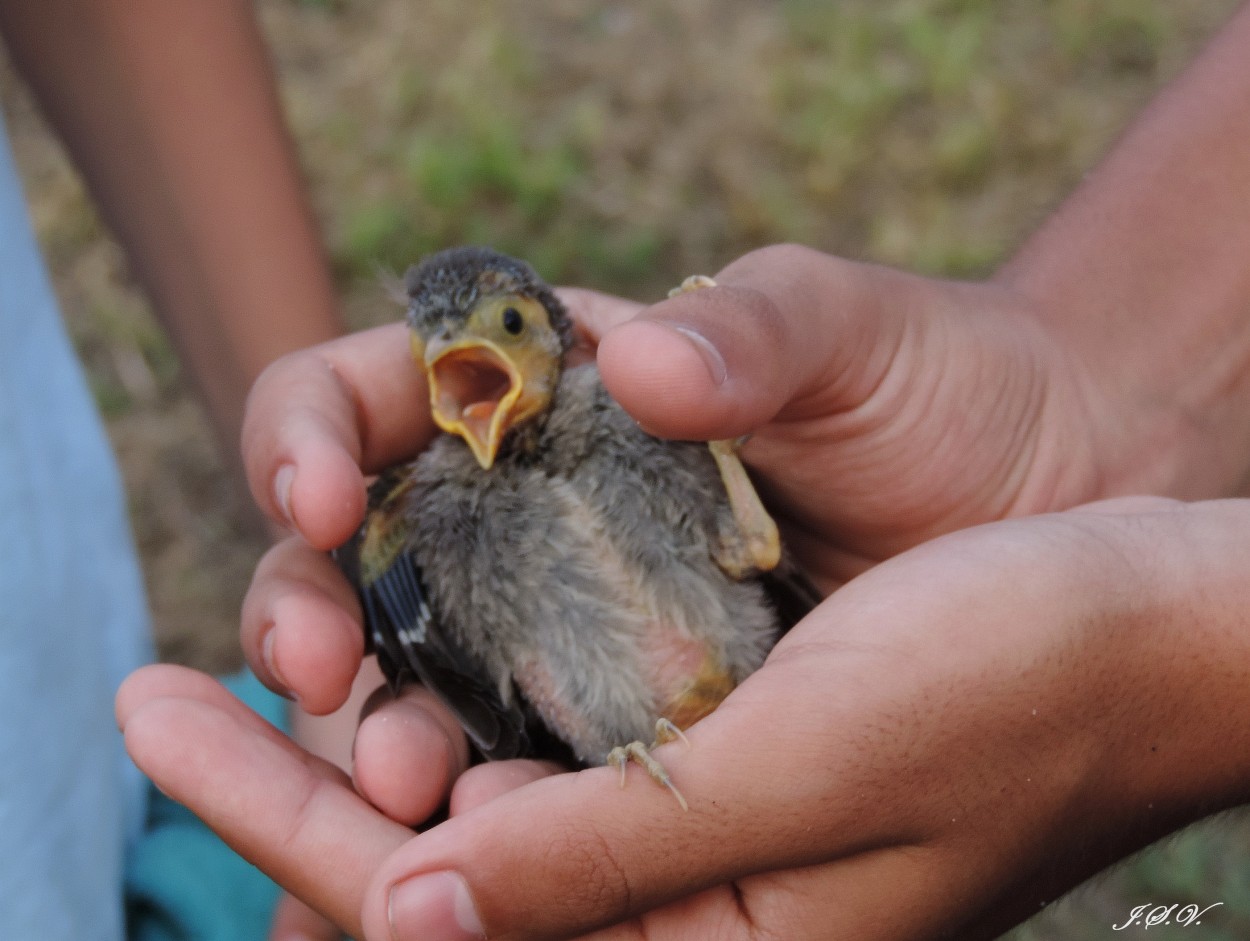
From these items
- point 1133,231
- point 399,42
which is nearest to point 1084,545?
point 1133,231

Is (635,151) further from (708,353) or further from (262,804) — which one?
(262,804)

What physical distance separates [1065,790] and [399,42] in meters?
4.87

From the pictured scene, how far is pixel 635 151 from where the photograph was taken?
5.22m

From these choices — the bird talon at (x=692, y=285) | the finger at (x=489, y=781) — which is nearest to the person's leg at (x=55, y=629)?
the finger at (x=489, y=781)

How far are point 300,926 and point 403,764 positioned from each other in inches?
16.9

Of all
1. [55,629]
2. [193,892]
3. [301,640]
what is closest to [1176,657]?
[301,640]

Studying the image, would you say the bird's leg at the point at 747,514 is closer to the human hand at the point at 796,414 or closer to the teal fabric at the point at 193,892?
the human hand at the point at 796,414

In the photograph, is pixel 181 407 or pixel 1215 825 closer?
pixel 1215 825

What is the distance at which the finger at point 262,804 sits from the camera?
1766 mm

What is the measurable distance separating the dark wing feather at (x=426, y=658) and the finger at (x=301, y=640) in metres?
0.09

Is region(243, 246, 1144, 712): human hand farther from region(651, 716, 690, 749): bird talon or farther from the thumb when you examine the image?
region(651, 716, 690, 749): bird talon

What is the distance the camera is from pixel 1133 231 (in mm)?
2693

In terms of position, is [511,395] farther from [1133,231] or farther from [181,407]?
[181,407]
